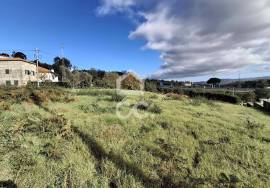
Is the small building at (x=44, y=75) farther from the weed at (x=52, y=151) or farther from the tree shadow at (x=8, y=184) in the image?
the tree shadow at (x=8, y=184)

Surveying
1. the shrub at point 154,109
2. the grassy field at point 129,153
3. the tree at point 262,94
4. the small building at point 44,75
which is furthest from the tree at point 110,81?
the grassy field at point 129,153

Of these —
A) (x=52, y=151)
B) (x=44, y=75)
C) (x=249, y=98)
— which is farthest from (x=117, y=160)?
(x=44, y=75)

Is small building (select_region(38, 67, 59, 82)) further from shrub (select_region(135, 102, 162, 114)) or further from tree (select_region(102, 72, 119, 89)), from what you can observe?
shrub (select_region(135, 102, 162, 114))

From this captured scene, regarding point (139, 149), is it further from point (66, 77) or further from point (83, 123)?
point (66, 77)

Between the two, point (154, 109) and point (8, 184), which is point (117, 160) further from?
point (154, 109)

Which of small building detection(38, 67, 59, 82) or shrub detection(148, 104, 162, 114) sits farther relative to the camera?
small building detection(38, 67, 59, 82)

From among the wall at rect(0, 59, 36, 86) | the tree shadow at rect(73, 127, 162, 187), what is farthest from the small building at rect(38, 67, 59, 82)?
the tree shadow at rect(73, 127, 162, 187)

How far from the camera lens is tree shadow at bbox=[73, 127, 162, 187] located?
499cm

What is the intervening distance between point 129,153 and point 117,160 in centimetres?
58

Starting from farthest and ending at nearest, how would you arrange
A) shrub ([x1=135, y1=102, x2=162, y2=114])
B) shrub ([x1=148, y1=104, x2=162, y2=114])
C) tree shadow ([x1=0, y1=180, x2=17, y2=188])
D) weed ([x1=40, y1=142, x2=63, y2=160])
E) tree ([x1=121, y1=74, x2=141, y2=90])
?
1. tree ([x1=121, y1=74, x2=141, y2=90])
2. shrub ([x1=135, y1=102, x2=162, y2=114])
3. shrub ([x1=148, y1=104, x2=162, y2=114])
4. weed ([x1=40, y1=142, x2=63, y2=160])
5. tree shadow ([x1=0, y1=180, x2=17, y2=188])

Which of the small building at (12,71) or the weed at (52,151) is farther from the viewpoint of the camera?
the small building at (12,71)

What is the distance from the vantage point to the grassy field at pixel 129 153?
16.3 ft

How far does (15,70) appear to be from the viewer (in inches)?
1858

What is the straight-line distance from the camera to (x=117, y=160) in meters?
5.80
